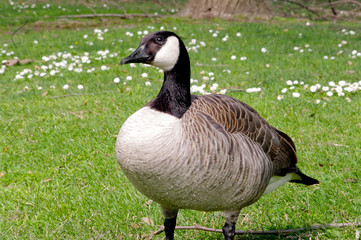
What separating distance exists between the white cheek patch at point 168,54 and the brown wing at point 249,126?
38cm

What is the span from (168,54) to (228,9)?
12965 mm

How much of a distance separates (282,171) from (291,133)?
2.13 meters

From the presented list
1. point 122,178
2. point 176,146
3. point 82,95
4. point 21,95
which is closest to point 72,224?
point 122,178

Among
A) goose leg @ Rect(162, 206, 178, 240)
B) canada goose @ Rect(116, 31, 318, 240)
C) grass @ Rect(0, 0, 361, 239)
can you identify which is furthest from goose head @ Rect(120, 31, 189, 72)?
grass @ Rect(0, 0, 361, 239)

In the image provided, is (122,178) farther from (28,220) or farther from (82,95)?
(82,95)

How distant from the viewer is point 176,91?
Answer: 10.4 feet

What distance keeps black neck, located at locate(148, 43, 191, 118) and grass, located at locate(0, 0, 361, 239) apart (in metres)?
1.28

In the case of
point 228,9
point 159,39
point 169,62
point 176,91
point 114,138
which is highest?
point 159,39

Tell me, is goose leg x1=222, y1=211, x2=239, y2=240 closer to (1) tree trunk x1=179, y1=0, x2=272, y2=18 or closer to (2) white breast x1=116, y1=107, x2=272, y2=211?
(2) white breast x1=116, y1=107, x2=272, y2=211

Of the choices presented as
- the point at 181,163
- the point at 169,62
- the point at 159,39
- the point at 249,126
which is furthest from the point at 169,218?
Answer: the point at 159,39

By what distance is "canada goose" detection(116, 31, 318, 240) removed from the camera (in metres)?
2.86

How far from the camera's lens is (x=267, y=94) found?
23.2ft

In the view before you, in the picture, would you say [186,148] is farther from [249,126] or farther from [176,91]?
[249,126]

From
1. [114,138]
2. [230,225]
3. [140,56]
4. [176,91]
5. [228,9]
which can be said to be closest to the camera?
[140,56]
